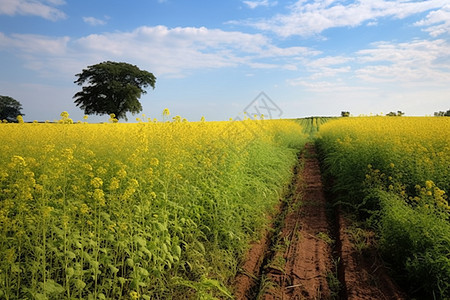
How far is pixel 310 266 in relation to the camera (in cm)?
564

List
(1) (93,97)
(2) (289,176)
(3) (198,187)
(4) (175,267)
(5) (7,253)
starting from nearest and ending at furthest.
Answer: (5) (7,253)
(4) (175,267)
(3) (198,187)
(2) (289,176)
(1) (93,97)

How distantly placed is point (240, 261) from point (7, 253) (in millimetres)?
3525

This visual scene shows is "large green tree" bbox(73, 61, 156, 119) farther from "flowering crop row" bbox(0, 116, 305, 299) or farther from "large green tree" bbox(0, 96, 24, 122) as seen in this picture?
"flowering crop row" bbox(0, 116, 305, 299)

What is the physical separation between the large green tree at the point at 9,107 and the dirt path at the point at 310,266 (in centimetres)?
4091

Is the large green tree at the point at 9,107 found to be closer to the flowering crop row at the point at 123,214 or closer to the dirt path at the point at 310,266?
the flowering crop row at the point at 123,214

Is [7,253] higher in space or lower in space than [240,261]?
higher

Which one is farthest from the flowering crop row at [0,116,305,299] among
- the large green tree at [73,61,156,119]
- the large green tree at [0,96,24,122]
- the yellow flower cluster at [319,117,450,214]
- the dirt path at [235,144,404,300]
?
the large green tree at [0,96,24,122]

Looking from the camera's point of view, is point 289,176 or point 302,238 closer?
point 302,238

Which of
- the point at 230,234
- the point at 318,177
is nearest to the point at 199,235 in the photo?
the point at 230,234

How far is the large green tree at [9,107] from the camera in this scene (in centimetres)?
3846

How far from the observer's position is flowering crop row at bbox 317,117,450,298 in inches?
193

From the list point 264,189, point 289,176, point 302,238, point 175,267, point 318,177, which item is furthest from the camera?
point 318,177

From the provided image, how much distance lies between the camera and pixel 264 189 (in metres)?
8.10

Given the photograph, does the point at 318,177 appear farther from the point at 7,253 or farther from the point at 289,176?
the point at 7,253
